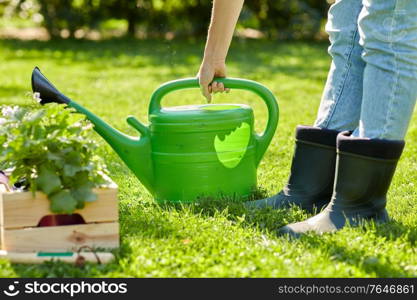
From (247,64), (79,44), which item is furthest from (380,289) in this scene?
(79,44)

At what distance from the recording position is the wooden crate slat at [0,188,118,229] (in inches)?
79.3

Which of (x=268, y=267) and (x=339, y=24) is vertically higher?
(x=339, y=24)

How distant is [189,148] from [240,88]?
30cm

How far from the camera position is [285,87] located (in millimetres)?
5789

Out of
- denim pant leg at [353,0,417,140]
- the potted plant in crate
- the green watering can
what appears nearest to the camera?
the potted plant in crate

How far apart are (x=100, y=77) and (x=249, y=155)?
3938 millimetres

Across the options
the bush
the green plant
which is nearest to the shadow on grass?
the green plant

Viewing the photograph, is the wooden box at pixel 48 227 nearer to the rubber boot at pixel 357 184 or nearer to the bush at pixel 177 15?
the rubber boot at pixel 357 184

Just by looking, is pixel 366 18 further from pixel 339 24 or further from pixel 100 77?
pixel 100 77

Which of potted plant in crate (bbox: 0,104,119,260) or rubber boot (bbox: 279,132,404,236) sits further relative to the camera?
rubber boot (bbox: 279,132,404,236)

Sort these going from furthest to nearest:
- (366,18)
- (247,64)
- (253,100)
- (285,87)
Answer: (247,64)
(285,87)
(253,100)
(366,18)

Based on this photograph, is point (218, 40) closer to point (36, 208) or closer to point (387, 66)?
point (387, 66)

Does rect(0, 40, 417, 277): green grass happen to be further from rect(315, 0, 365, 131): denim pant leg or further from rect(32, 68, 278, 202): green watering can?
rect(315, 0, 365, 131): denim pant leg

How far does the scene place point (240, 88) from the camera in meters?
2.64
